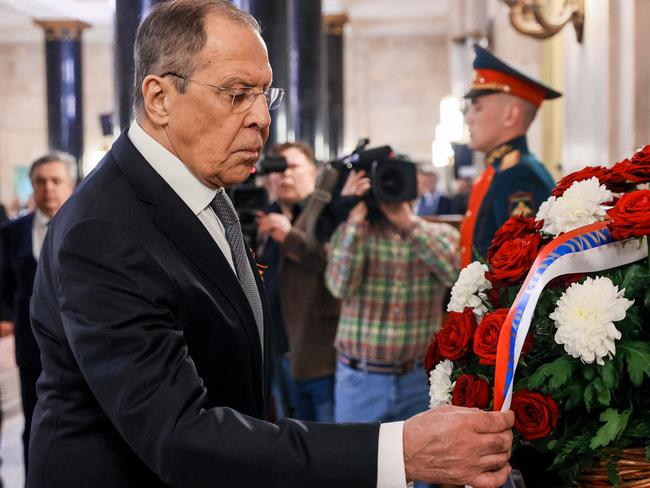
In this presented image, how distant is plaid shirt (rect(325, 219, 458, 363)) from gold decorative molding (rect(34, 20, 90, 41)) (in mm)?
16529

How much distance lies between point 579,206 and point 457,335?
318mm

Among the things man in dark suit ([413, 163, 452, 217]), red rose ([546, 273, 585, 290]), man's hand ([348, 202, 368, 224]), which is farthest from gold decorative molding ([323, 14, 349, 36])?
red rose ([546, 273, 585, 290])

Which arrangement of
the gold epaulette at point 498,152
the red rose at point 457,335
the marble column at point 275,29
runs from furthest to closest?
the marble column at point 275,29
the gold epaulette at point 498,152
the red rose at point 457,335

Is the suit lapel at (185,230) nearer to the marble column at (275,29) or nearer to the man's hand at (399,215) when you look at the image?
the man's hand at (399,215)

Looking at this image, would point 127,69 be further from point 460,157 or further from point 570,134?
point 460,157

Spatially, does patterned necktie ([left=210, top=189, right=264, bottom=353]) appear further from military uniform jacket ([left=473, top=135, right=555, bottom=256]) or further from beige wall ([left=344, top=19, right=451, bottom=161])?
beige wall ([left=344, top=19, right=451, bottom=161])

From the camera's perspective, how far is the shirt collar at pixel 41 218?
467cm

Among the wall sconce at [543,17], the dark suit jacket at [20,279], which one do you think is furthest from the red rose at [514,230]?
the dark suit jacket at [20,279]

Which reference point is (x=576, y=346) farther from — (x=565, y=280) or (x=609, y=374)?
(x=565, y=280)

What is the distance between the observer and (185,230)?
163 centimetres

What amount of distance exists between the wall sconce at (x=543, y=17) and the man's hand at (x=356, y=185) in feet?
3.62

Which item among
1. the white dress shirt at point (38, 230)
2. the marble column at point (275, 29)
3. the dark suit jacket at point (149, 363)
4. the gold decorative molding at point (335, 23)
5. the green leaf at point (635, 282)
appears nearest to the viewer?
the dark suit jacket at point (149, 363)

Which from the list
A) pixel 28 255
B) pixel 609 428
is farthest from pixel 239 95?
pixel 28 255

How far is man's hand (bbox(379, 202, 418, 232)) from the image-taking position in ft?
12.8
